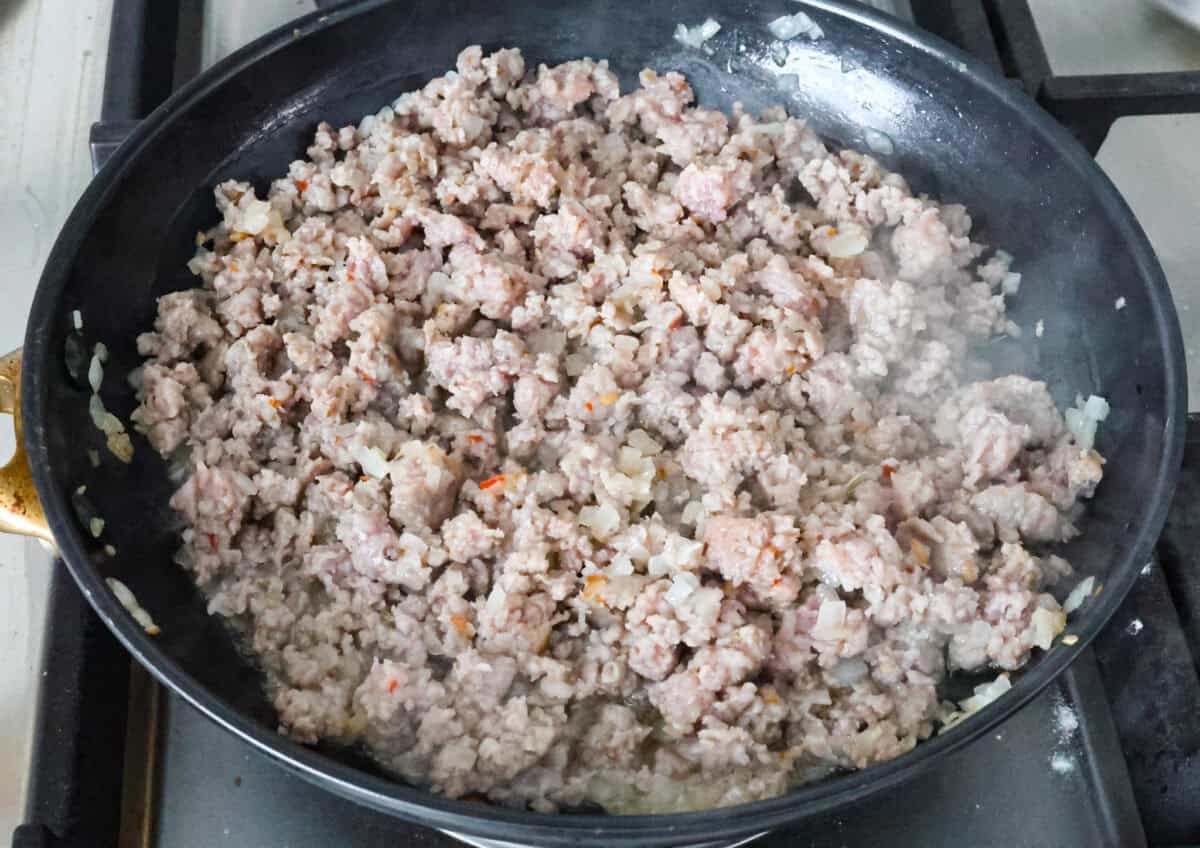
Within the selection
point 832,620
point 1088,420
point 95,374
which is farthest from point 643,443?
point 95,374

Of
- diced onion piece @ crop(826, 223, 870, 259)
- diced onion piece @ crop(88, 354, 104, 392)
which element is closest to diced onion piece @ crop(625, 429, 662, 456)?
diced onion piece @ crop(826, 223, 870, 259)

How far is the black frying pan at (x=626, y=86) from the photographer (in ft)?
3.24

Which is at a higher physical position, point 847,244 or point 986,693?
point 847,244

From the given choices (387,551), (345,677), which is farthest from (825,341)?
(345,677)

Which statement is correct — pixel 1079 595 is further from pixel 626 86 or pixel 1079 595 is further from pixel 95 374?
pixel 95 374

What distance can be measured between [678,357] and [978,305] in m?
0.42

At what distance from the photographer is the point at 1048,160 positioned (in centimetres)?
140

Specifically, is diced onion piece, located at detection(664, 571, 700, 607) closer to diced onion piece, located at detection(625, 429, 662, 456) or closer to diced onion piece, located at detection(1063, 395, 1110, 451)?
diced onion piece, located at detection(625, 429, 662, 456)

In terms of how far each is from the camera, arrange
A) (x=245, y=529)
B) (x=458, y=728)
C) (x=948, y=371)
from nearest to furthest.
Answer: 1. (x=458, y=728)
2. (x=245, y=529)
3. (x=948, y=371)

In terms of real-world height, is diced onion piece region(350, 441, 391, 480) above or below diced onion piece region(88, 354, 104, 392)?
below

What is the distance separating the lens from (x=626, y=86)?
1.64 meters

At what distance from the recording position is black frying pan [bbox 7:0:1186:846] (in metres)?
0.99

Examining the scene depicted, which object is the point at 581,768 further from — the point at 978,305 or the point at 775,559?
the point at 978,305

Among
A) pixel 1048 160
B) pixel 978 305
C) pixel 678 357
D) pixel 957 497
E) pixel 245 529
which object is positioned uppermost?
pixel 1048 160
